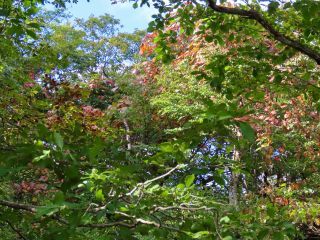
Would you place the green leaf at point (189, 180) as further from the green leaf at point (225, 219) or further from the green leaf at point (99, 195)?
the green leaf at point (99, 195)

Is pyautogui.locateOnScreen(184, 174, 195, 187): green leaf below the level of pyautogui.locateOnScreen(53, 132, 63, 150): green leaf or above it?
above

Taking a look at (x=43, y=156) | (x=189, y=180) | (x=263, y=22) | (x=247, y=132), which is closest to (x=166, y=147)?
(x=189, y=180)

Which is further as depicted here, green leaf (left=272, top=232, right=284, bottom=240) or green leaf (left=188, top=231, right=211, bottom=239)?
green leaf (left=272, top=232, right=284, bottom=240)

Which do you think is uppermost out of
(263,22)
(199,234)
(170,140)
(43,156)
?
(263,22)

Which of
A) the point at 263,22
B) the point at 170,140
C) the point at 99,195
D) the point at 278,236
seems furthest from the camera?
the point at 263,22

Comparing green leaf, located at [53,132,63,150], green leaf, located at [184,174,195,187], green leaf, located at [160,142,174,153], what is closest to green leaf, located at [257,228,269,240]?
green leaf, located at [184,174,195,187]

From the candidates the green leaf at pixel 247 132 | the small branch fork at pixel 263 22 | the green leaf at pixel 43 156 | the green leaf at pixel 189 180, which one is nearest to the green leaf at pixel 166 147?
the green leaf at pixel 189 180

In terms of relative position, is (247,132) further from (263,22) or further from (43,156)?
(263,22)

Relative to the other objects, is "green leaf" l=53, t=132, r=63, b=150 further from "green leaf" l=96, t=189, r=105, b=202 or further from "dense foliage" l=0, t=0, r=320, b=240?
"green leaf" l=96, t=189, r=105, b=202

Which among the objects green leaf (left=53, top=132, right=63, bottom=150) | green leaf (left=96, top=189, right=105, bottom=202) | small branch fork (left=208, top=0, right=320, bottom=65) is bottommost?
green leaf (left=96, top=189, right=105, bottom=202)

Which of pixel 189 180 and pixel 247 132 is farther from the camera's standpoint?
pixel 189 180

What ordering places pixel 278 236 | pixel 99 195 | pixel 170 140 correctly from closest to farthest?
pixel 99 195, pixel 278 236, pixel 170 140

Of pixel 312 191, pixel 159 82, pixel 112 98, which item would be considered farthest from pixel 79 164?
pixel 112 98

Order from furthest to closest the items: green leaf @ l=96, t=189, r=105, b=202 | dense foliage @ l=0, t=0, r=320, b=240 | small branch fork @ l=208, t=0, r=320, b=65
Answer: small branch fork @ l=208, t=0, r=320, b=65 → dense foliage @ l=0, t=0, r=320, b=240 → green leaf @ l=96, t=189, r=105, b=202
